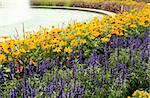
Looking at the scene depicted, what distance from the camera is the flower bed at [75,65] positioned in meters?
4.07

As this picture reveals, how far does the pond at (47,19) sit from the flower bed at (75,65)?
374 cm

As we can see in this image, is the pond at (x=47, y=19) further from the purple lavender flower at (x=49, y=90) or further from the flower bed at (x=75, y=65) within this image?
the purple lavender flower at (x=49, y=90)

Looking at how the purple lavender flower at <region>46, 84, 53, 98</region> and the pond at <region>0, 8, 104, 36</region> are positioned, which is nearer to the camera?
the purple lavender flower at <region>46, 84, 53, 98</region>

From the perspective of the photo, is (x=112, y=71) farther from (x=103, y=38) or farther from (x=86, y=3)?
(x=86, y=3)

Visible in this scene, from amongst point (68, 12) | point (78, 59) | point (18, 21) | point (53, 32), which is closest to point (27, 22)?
point (18, 21)

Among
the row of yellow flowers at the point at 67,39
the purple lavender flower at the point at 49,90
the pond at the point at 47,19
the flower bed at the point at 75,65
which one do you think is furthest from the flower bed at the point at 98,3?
the purple lavender flower at the point at 49,90

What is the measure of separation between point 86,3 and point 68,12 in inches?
63.4

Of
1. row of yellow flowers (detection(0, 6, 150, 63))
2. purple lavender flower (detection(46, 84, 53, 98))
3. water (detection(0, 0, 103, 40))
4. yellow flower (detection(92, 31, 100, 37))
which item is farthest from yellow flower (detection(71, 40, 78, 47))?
water (detection(0, 0, 103, 40))

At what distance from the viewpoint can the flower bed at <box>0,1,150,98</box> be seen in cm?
407

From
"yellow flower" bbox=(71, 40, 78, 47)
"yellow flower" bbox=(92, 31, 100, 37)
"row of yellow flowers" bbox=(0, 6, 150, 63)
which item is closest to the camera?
"row of yellow flowers" bbox=(0, 6, 150, 63)

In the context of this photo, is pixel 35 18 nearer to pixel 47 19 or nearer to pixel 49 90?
pixel 47 19

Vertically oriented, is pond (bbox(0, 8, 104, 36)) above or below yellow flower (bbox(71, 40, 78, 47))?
below

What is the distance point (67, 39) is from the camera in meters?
5.51

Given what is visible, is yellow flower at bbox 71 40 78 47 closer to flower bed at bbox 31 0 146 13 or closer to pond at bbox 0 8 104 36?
pond at bbox 0 8 104 36
